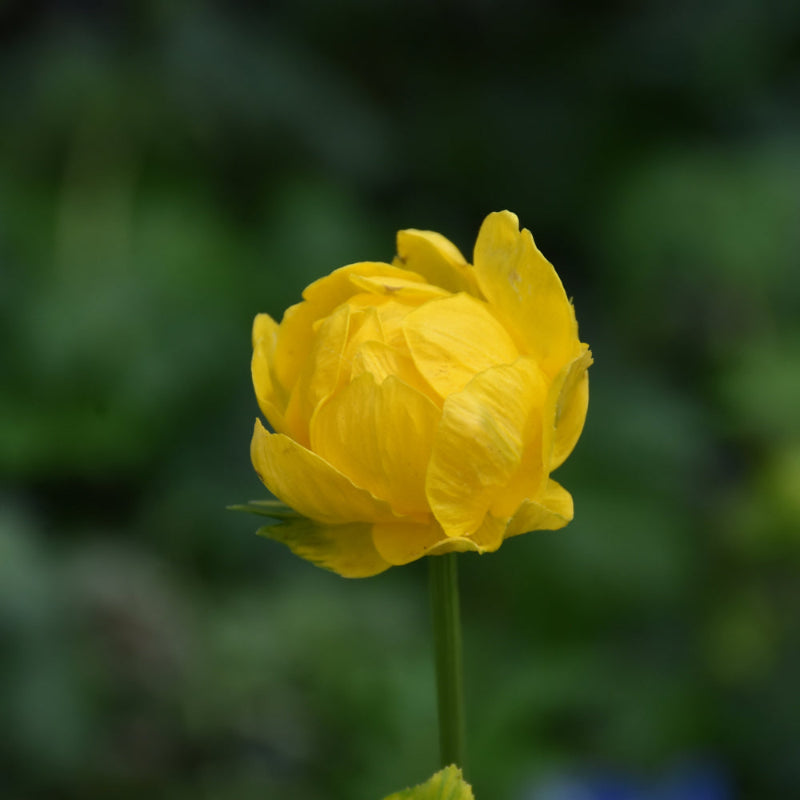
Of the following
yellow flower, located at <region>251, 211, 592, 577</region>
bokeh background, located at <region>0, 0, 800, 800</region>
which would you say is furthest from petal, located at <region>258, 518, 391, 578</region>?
bokeh background, located at <region>0, 0, 800, 800</region>

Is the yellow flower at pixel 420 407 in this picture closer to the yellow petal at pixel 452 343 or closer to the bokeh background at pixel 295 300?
the yellow petal at pixel 452 343

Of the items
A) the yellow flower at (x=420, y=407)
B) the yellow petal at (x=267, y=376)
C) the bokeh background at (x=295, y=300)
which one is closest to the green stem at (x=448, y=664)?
the yellow flower at (x=420, y=407)

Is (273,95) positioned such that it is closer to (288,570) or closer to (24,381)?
(24,381)

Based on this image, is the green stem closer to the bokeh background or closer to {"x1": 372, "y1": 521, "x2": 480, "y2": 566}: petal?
{"x1": 372, "y1": 521, "x2": 480, "y2": 566}: petal

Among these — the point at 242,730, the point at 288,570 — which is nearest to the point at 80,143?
the point at 288,570

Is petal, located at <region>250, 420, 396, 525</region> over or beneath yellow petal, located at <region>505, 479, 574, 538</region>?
over
